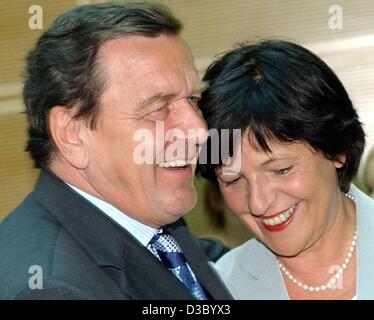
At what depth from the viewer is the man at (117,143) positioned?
4.83 feet

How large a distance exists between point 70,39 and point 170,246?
54 cm

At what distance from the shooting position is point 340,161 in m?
1.86

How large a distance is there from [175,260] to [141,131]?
31 centimetres

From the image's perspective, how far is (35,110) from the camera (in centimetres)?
165

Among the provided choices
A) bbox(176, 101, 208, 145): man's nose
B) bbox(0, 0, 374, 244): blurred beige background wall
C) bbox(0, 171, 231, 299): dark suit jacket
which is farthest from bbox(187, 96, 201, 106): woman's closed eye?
bbox(0, 0, 374, 244): blurred beige background wall

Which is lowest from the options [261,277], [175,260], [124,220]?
[261,277]

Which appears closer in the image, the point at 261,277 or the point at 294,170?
the point at 294,170

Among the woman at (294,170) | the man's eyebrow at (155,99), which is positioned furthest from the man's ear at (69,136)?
the woman at (294,170)

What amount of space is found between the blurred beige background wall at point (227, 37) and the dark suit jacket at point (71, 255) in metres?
1.24

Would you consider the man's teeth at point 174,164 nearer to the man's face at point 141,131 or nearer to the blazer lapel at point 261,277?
the man's face at point 141,131

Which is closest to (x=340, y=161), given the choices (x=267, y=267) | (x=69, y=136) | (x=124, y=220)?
(x=267, y=267)

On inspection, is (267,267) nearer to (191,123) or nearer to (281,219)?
(281,219)

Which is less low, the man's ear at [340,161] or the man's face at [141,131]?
the man's face at [141,131]

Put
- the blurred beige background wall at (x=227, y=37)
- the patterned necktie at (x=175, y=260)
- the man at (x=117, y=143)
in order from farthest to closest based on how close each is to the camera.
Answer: the blurred beige background wall at (x=227, y=37), the patterned necktie at (x=175, y=260), the man at (x=117, y=143)
